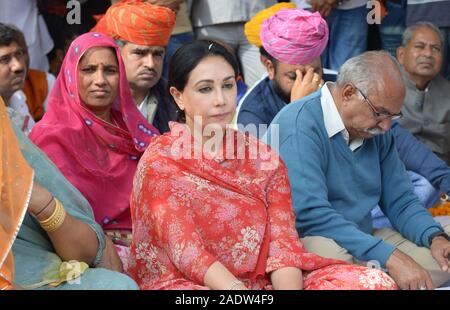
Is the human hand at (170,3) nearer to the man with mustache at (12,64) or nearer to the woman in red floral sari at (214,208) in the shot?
the man with mustache at (12,64)

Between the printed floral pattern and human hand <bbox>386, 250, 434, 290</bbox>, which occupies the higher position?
the printed floral pattern

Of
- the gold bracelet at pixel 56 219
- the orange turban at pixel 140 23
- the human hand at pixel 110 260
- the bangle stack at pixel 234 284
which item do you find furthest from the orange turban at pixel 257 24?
the gold bracelet at pixel 56 219

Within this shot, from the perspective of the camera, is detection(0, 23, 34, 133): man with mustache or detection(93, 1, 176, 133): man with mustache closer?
detection(0, 23, 34, 133): man with mustache

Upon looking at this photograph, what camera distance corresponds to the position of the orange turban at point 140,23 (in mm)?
5082

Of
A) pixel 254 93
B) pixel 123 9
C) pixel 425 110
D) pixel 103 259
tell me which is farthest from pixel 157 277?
pixel 425 110

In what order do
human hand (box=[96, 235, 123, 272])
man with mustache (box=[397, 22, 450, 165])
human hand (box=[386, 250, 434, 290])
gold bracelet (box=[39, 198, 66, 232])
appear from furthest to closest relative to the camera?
man with mustache (box=[397, 22, 450, 165]), human hand (box=[386, 250, 434, 290]), human hand (box=[96, 235, 123, 272]), gold bracelet (box=[39, 198, 66, 232])

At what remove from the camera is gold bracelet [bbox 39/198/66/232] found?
3084 millimetres

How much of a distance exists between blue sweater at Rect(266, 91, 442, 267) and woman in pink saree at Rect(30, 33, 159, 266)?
0.78 metres

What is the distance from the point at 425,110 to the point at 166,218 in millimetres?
2944

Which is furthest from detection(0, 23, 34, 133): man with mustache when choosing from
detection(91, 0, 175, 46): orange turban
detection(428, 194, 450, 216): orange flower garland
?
detection(428, 194, 450, 216): orange flower garland

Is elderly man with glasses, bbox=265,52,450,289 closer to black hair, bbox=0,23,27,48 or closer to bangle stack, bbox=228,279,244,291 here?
bangle stack, bbox=228,279,244,291

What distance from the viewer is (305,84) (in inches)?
193

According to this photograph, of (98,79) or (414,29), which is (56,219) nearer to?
(98,79)

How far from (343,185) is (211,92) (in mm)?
874
